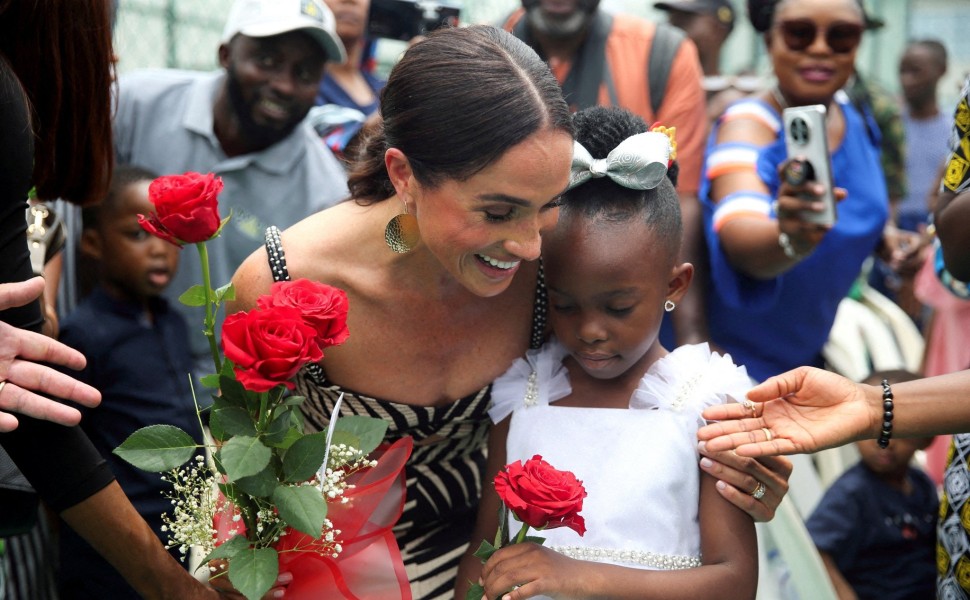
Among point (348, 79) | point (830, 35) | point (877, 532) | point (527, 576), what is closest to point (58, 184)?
point (527, 576)

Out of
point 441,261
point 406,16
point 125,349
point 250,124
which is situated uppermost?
point 441,261

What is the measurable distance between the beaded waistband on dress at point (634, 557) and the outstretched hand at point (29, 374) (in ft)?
3.12

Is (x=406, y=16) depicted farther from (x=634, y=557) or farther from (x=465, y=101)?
(x=634, y=557)

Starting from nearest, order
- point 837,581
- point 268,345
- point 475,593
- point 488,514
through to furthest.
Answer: point 268,345, point 475,593, point 488,514, point 837,581

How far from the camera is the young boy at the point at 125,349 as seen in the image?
3.21 meters

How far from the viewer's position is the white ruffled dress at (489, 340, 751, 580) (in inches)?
87.0

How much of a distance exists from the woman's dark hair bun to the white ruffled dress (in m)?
1.81

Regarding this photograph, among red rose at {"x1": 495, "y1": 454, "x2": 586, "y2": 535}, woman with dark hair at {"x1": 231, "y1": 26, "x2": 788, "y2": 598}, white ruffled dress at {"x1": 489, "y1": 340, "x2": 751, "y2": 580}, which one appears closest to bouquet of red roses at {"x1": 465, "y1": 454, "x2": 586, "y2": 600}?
red rose at {"x1": 495, "y1": 454, "x2": 586, "y2": 535}

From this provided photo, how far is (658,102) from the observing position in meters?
3.89

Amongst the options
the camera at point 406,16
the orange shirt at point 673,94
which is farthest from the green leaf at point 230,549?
the camera at point 406,16

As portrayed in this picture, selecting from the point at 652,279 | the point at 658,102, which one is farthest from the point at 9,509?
the point at 658,102

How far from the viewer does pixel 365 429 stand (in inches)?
78.7

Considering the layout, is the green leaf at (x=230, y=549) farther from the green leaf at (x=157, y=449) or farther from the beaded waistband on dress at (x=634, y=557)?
the beaded waistband on dress at (x=634, y=557)

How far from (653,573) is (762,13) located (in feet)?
7.66
